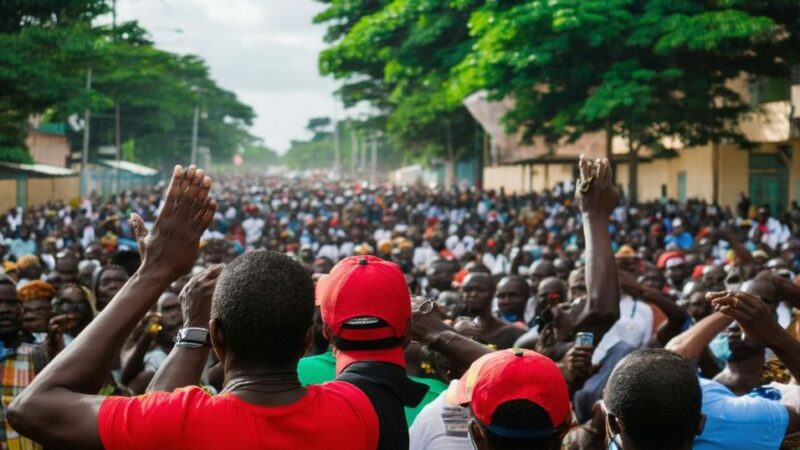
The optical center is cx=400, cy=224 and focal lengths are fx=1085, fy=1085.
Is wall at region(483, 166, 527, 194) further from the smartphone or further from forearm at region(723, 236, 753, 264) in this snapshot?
the smartphone

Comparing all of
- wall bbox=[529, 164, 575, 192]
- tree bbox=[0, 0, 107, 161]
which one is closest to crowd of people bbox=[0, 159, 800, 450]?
tree bbox=[0, 0, 107, 161]

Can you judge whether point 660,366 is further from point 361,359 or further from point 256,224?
point 256,224

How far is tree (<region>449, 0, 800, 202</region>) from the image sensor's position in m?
20.4

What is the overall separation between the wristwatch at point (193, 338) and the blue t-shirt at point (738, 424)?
1.67 meters

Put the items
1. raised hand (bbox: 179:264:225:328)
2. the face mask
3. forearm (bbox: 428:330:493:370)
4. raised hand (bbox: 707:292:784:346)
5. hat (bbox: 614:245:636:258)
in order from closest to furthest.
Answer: raised hand (bbox: 179:264:225:328), raised hand (bbox: 707:292:784:346), forearm (bbox: 428:330:493:370), the face mask, hat (bbox: 614:245:636:258)

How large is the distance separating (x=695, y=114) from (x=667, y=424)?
771 inches

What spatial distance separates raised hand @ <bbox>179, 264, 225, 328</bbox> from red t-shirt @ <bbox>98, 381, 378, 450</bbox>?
49 centimetres

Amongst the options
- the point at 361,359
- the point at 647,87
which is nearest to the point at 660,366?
the point at 361,359

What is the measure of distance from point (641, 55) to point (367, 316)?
2037 centimetres

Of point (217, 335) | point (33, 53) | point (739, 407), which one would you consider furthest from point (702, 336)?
point (33, 53)

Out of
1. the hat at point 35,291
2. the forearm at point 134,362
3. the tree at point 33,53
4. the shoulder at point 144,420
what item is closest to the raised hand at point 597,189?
the shoulder at point 144,420

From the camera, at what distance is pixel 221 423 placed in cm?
236

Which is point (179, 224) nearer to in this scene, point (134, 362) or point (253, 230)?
point (134, 362)

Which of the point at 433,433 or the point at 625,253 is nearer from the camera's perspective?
the point at 433,433
